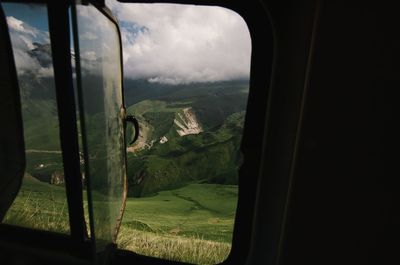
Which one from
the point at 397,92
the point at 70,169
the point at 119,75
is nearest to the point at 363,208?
the point at 397,92

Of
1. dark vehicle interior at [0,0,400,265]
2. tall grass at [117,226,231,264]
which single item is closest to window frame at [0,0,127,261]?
dark vehicle interior at [0,0,400,265]

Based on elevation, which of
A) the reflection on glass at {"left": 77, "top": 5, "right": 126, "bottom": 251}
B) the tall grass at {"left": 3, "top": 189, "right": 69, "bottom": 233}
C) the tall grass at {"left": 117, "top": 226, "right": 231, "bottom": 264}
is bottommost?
the tall grass at {"left": 117, "top": 226, "right": 231, "bottom": 264}

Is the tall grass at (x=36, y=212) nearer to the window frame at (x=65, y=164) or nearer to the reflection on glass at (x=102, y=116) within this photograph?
the window frame at (x=65, y=164)

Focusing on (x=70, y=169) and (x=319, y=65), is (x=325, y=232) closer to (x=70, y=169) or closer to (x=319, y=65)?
(x=319, y=65)

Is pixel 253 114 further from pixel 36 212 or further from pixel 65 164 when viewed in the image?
pixel 36 212

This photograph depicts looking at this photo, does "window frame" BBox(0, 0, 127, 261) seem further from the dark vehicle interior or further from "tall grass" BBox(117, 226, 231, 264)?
"tall grass" BBox(117, 226, 231, 264)

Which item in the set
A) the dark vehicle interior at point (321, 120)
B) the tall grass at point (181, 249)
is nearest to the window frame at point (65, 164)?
the dark vehicle interior at point (321, 120)
